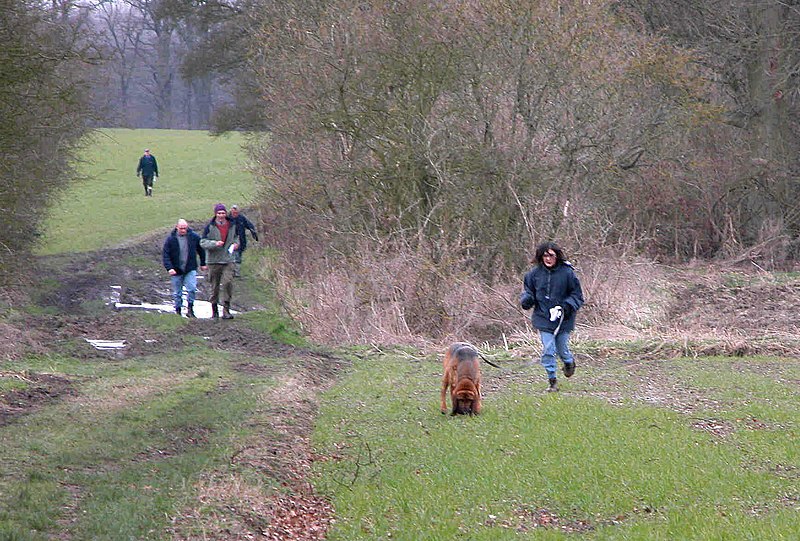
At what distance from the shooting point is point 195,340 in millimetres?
18047

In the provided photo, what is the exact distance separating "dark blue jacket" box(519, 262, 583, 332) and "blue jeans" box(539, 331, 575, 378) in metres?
0.09

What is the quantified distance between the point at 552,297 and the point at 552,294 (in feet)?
0.12

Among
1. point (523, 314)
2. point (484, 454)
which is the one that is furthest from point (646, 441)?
point (523, 314)

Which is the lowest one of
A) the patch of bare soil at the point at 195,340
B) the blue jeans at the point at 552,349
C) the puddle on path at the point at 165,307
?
the puddle on path at the point at 165,307

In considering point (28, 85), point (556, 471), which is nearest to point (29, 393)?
point (28, 85)

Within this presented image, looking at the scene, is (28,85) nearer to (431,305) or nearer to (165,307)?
(431,305)

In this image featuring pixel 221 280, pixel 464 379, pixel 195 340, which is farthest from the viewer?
pixel 221 280

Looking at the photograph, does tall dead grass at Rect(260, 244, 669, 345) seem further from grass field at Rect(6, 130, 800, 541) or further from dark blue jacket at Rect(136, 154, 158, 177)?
dark blue jacket at Rect(136, 154, 158, 177)

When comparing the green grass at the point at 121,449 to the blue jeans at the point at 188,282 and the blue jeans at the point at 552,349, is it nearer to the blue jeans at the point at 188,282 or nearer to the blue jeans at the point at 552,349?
the blue jeans at the point at 552,349

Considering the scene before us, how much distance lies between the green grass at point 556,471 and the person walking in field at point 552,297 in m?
0.74

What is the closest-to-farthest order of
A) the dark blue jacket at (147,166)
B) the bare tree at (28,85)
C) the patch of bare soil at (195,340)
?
the patch of bare soil at (195,340) < the bare tree at (28,85) < the dark blue jacket at (147,166)

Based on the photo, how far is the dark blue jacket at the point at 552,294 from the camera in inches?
496

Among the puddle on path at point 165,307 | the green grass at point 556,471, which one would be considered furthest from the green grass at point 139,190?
the green grass at point 556,471

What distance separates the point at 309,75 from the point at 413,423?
12869mm
